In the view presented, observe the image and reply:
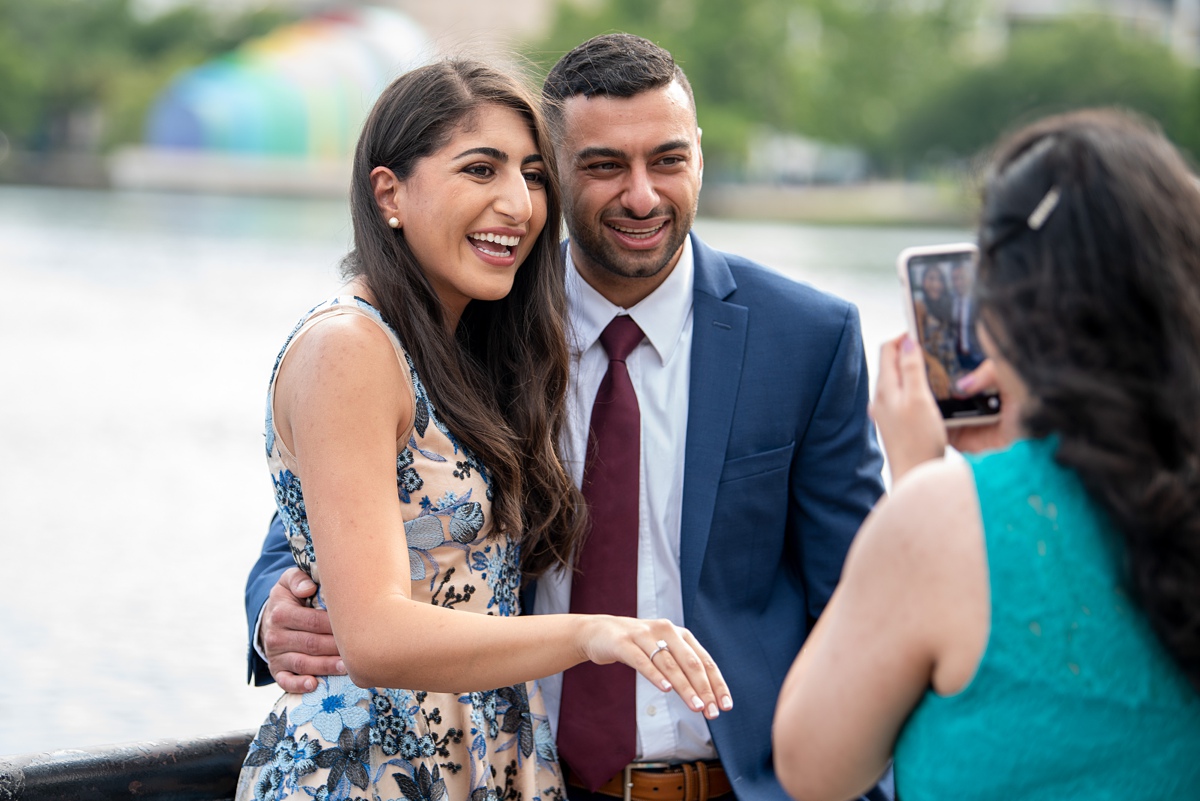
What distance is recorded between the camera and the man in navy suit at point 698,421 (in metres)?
2.48

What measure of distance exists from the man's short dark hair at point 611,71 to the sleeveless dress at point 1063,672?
1.60 meters

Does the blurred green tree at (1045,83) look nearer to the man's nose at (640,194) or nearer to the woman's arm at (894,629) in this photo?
the man's nose at (640,194)

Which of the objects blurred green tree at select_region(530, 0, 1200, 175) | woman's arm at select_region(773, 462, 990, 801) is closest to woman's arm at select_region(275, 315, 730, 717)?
woman's arm at select_region(773, 462, 990, 801)

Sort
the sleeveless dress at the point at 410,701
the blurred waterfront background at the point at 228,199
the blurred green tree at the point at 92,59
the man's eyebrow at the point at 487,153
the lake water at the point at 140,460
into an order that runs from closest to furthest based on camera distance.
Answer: the sleeveless dress at the point at 410,701, the man's eyebrow at the point at 487,153, the lake water at the point at 140,460, the blurred waterfront background at the point at 228,199, the blurred green tree at the point at 92,59

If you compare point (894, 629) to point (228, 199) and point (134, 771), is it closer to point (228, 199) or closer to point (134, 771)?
point (134, 771)

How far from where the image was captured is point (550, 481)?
2.31 metres

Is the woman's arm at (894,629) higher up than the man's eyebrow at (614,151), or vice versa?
the man's eyebrow at (614,151)

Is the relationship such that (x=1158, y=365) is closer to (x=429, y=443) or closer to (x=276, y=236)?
(x=429, y=443)

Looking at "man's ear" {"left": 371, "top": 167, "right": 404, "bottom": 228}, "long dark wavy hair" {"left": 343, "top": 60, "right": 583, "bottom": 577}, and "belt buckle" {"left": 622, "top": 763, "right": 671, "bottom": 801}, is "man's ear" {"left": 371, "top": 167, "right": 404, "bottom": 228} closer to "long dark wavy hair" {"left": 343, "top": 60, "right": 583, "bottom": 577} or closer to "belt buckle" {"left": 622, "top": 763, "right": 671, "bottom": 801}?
"long dark wavy hair" {"left": 343, "top": 60, "right": 583, "bottom": 577}

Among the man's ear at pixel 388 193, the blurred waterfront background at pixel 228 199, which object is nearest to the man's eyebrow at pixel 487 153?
the man's ear at pixel 388 193

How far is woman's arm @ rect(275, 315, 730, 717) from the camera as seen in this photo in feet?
6.03

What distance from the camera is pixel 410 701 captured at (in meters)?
2.09

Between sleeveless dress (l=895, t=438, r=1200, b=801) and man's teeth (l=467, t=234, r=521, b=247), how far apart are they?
1121 millimetres

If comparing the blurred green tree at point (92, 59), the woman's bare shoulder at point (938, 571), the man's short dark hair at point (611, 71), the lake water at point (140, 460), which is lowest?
the lake water at point (140, 460)
